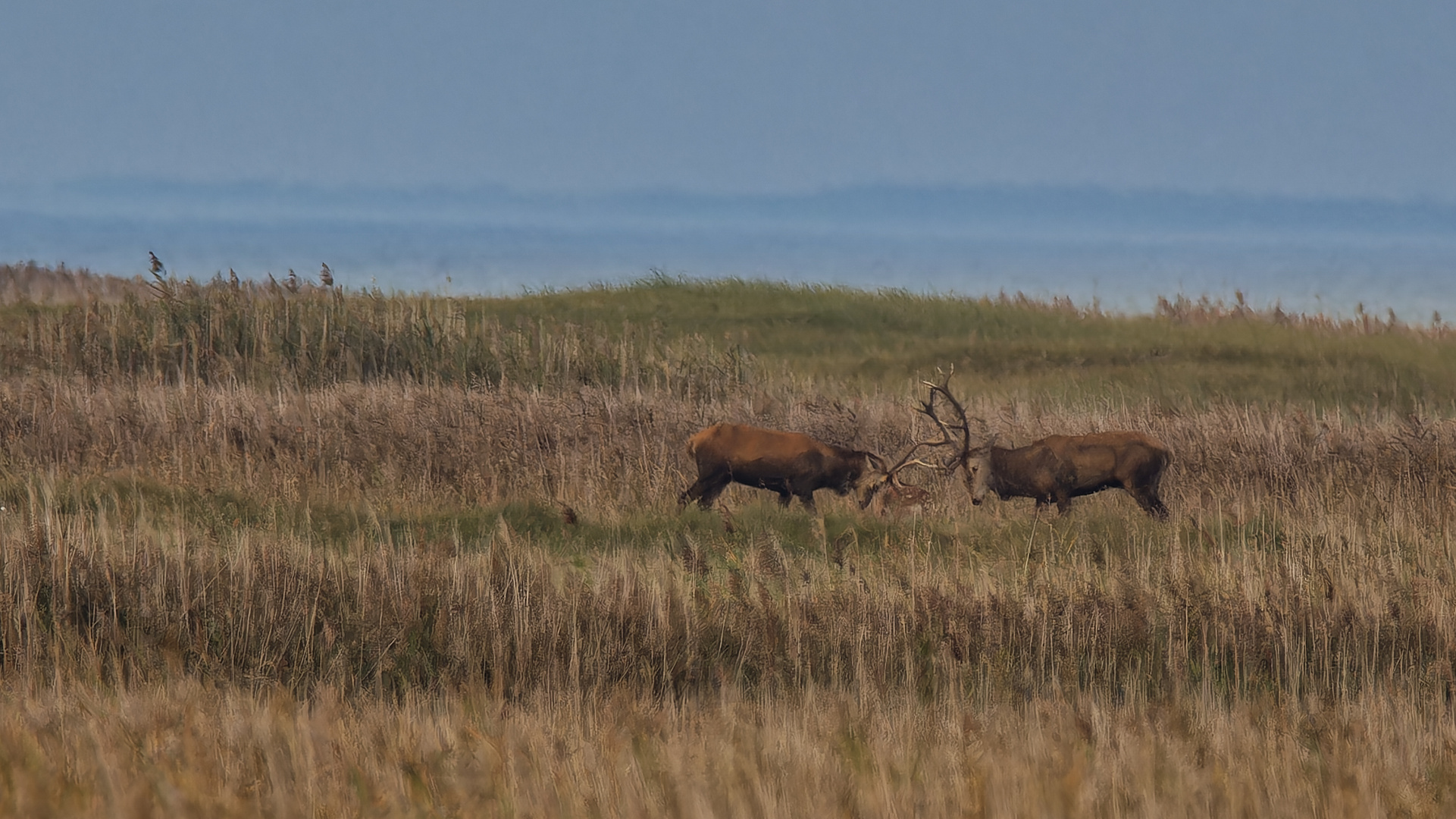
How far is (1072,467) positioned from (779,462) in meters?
2.29

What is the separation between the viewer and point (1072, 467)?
10.7 metres

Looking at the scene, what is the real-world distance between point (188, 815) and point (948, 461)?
829cm

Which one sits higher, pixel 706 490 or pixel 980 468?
pixel 980 468

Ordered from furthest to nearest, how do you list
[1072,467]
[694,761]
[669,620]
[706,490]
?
[706,490], [1072,467], [669,620], [694,761]

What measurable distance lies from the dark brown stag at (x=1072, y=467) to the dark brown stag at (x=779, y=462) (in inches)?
32.1

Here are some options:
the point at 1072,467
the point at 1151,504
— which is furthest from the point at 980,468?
the point at 1151,504

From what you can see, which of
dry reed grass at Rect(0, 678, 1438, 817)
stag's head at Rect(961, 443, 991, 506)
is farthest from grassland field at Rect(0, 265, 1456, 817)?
stag's head at Rect(961, 443, 991, 506)

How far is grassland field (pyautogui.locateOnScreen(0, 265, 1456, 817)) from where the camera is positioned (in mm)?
4402

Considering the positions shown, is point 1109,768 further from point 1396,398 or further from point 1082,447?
point 1396,398

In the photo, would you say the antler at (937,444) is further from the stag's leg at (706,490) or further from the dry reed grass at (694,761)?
the dry reed grass at (694,761)

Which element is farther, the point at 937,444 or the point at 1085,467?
the point at 937,444

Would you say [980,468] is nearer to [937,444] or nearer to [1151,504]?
[937,444]

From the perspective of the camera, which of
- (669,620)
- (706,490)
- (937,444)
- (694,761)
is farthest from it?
(937,444)

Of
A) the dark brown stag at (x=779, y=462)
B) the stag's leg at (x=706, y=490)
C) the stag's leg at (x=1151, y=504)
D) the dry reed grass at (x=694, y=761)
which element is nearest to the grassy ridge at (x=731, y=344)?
the stag's leg at (x=706, y=490)
